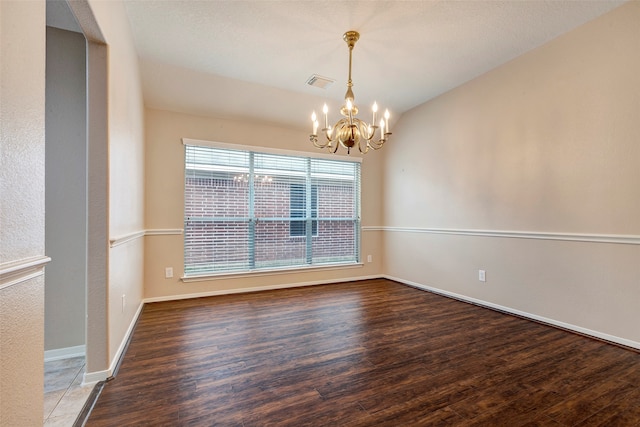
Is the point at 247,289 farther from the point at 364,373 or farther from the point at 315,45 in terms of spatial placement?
the point at 315,45

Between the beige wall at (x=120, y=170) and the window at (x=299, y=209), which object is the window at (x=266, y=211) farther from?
the beige wall at (x=120, y=170)

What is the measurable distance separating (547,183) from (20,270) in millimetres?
3690

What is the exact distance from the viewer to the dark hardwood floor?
1.53 m

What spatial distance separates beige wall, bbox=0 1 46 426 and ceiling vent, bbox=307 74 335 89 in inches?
107

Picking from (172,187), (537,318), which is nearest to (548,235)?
(537,318)

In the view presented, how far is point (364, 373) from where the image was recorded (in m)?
1.93

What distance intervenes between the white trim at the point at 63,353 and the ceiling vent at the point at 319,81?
329cm

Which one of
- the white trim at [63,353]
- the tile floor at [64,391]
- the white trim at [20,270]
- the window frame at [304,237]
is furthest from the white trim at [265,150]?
the white trim at [20,270]

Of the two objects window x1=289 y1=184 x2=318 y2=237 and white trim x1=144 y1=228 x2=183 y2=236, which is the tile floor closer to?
white trim x1=144 y1=228 x2=183 y2=236

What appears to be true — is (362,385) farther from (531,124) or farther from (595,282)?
(531,124)

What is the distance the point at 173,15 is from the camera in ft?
7.88

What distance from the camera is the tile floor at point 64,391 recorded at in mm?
1476

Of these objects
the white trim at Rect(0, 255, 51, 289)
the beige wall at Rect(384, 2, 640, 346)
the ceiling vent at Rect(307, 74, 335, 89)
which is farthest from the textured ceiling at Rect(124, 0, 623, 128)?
the white trim at Rect(0, 255, 51, 289)

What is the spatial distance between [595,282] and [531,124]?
5.17 ft
